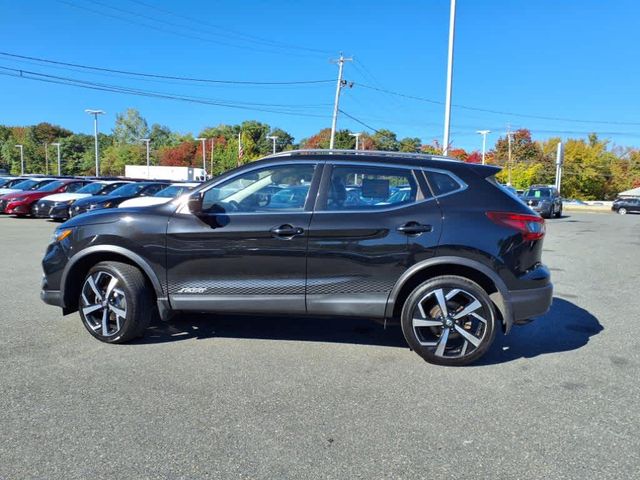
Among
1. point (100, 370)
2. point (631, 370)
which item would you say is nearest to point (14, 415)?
point (100, 370)

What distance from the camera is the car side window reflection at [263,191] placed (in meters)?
4.34

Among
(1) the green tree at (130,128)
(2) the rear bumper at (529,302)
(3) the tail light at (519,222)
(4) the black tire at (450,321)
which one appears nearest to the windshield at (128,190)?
(4) the black tire at (450,321)

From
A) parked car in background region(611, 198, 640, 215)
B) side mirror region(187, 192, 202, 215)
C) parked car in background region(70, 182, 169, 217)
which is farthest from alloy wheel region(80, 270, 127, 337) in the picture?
parked car in background region(611, 198, 640, 215)

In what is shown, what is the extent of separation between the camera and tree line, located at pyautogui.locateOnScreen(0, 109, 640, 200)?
66.2 m

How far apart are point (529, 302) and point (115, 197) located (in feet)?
50.8

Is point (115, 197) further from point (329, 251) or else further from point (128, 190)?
point (329, 251)

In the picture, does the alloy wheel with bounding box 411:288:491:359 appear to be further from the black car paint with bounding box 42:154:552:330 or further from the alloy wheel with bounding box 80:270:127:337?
the alloy wheel with bounding box 80:270:127:337

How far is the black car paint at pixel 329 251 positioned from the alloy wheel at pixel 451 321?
0.22 metres

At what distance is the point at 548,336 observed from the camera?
16.8ft

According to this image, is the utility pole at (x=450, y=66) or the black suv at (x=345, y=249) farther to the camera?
the utility pole at (x=450, y=66)

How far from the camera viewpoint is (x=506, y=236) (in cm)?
407

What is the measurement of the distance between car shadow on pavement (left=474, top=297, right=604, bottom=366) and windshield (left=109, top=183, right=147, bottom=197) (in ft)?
50.2

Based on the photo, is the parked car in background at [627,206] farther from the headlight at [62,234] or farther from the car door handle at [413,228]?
the headlight at [62,234]

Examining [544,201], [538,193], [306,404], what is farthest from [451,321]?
[538,193]
